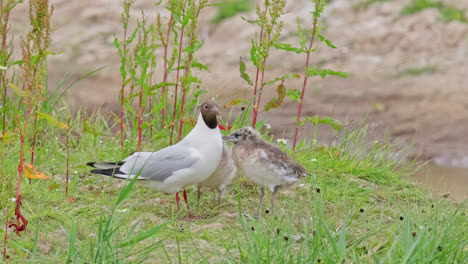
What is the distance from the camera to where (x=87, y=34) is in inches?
484

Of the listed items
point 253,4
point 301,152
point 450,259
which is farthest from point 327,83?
point 450,259

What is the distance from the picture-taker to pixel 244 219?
4.32 metres

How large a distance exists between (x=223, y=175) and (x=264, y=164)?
39 cm

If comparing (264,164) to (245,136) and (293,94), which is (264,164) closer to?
(245,136)

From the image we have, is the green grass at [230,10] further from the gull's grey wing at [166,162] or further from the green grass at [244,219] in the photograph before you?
the gull's grey wing at [166,162]

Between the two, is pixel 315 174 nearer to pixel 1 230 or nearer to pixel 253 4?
pixel 1 230

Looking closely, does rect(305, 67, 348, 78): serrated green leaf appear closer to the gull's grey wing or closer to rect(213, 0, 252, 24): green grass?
the gull's grey wing

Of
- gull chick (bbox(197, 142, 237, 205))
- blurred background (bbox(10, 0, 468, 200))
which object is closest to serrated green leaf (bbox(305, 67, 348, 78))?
gull chick (bbox(197, 142, 237, 205))

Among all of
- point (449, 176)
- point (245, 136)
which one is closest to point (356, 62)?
point (449, 176)

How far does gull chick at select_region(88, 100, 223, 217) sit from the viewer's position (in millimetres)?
5074

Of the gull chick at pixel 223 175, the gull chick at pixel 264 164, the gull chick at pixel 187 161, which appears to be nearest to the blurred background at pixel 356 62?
the gull chick at pixel 223 175

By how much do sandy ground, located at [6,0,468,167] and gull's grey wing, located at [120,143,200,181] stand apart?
370 centimetres

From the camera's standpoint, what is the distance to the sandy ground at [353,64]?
32.6ft

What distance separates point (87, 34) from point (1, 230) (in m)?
8.11
